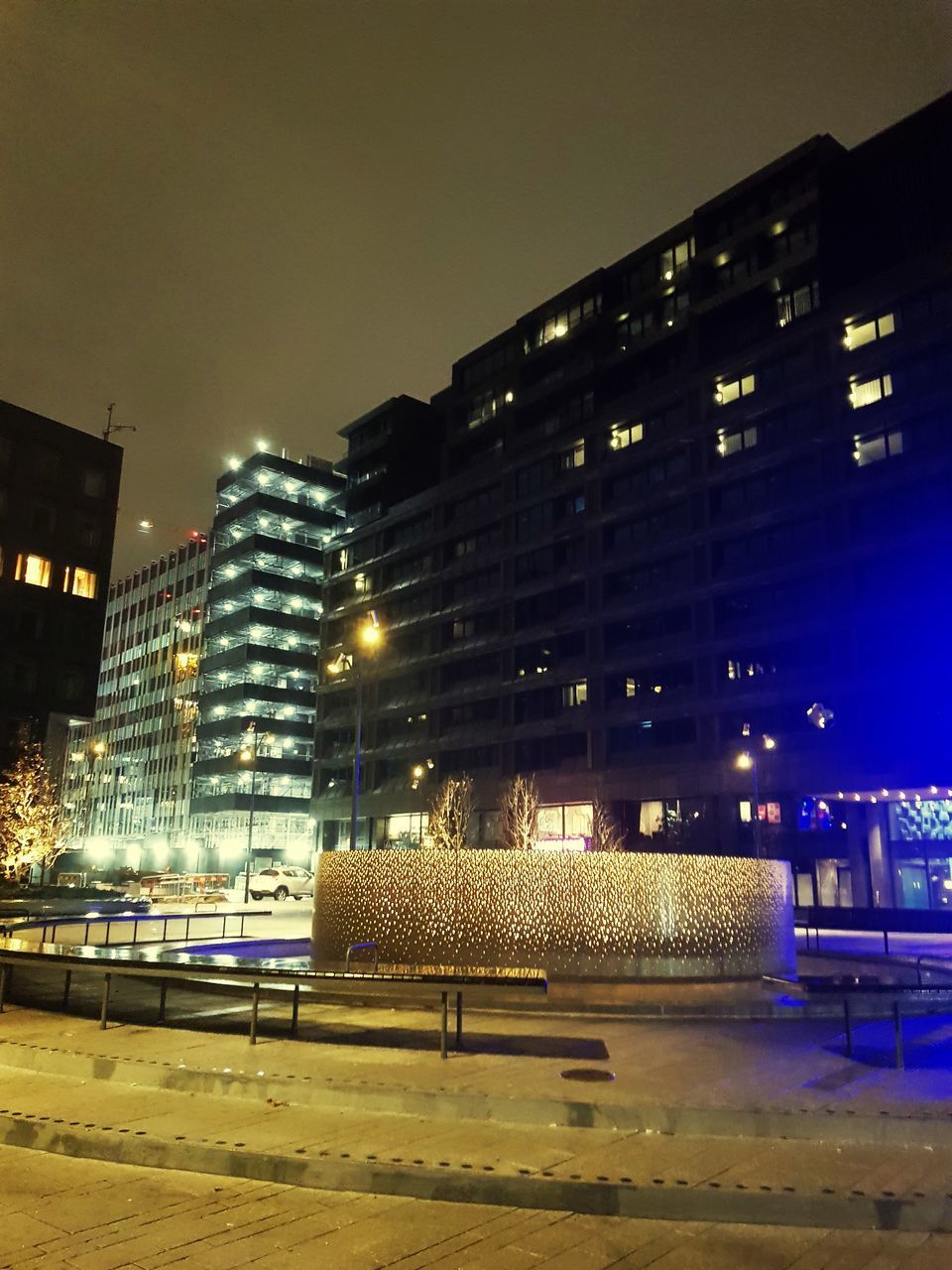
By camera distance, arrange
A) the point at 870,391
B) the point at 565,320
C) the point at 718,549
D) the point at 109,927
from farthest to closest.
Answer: the point at 565,320 < the point at 718,549 < the point at 870,391 < the point at 109,927

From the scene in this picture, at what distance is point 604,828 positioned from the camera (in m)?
55.3

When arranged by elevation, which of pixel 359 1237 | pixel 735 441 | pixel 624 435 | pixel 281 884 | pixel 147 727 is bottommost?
pixel 359 1237

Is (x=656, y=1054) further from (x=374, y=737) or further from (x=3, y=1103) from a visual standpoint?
(x=374, y=737)

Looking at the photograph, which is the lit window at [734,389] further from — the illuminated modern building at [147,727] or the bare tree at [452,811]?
the illuminated modern building at [147,727]

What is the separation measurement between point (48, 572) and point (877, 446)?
159ft

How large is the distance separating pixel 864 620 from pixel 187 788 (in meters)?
84.3

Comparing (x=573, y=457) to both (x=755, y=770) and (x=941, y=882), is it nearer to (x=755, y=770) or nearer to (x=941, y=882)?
A: (x=755, y=770)

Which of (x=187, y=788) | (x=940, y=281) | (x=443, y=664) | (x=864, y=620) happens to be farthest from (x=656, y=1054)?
(x=187, y=788)

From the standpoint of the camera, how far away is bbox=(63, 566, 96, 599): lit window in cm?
5812

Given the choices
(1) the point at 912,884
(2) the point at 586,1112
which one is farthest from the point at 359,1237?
(1) the point at 912,884

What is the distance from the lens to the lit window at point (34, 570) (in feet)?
184

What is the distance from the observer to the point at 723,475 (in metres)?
54.6

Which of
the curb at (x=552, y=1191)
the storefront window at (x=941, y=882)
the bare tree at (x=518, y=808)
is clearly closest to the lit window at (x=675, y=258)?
the bare tree at (x=518, y=808)

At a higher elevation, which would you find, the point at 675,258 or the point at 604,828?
the point at 675,258
